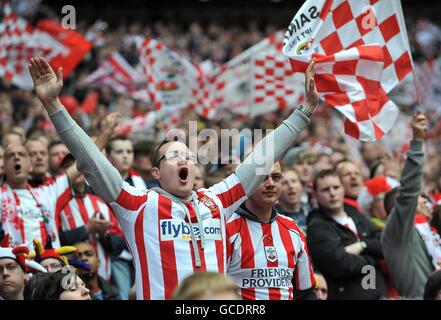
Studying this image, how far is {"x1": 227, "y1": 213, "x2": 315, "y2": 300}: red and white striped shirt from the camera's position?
5.32m

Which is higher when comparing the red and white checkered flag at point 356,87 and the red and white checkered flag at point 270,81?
the red and white checkered flag at point 270,81

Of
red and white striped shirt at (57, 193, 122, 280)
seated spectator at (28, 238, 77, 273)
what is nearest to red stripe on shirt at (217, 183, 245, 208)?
seated spectator at (28, 238, 77, 273)

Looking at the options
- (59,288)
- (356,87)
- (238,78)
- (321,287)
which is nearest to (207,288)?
(59,288)

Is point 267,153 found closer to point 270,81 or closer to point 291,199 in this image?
point 291,199

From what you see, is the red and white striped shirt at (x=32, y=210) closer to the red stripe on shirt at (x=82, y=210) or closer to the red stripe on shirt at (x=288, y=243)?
the red stripe on shirt at (x=82, y=210)

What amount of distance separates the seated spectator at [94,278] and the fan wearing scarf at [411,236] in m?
2.25

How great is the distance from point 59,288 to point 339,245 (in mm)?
2873

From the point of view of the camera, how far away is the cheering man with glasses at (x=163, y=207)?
4.68m

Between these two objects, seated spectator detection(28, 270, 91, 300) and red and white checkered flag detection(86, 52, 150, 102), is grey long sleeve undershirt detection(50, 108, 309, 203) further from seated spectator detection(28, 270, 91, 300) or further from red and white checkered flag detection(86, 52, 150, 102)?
red and white checkered flag detection(86, 52, 150, 102)

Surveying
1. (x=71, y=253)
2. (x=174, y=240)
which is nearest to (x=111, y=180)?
(x=174, y=240)

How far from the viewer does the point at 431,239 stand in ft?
24.9

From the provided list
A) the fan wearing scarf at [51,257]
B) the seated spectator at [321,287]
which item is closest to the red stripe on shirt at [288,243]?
the seated spectator at [321,287]

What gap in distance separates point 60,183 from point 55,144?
1.50 meters

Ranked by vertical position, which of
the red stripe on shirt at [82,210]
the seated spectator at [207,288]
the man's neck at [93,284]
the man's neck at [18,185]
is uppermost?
the man's neck at [18,185]
